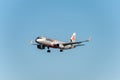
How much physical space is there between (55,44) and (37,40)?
30.5 ft

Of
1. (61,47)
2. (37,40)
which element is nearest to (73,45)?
(61,47)

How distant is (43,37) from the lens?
188 m

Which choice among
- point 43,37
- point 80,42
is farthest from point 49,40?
point 80,42

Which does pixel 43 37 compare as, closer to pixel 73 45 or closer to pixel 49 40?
pixel 49 40

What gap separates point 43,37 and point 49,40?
10.9ft

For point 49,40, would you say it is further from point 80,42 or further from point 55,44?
point 80,42

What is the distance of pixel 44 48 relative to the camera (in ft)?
606

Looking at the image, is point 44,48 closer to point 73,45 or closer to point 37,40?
point 37,40

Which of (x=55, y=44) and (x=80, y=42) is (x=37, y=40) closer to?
(x=55, y=44)

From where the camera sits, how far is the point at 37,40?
186000 mm

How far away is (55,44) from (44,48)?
6809 millimetres

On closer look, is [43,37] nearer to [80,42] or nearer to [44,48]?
[44,48]

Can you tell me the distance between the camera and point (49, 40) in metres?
188

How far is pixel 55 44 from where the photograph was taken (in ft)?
618
